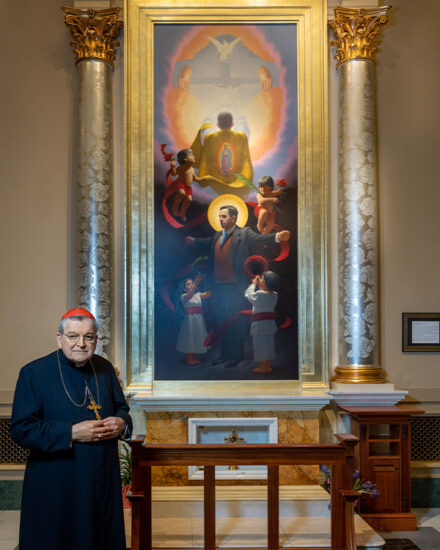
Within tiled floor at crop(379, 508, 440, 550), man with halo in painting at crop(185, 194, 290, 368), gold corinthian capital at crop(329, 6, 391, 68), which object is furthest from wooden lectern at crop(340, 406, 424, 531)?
gold corinthian capital at crop(329, 6, 391, 68)

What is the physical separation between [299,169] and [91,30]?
268cm

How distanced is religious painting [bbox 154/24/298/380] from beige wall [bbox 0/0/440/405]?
882 millimetres

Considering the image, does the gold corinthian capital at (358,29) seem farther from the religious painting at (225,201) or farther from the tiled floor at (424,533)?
the tiled floor at (424,533)

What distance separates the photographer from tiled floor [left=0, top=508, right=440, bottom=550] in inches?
196

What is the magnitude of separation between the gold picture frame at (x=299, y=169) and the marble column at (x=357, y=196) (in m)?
0.20

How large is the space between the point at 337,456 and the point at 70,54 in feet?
16.8

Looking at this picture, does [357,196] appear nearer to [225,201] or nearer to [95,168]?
[225,201]

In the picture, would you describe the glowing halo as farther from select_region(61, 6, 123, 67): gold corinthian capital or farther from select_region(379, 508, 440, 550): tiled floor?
select_region(379, 508, 440, 550): tiled floor

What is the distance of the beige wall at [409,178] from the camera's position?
6809 mm

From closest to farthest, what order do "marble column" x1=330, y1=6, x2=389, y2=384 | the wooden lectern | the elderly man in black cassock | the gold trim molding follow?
the elderly man in black cassock
the wooden lectern
the gold trim molding
"marble column" x1=330, y1=6, x2=389, y2=384

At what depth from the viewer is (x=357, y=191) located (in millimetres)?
6633

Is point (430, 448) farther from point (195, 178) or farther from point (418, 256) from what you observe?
point (195, 178)

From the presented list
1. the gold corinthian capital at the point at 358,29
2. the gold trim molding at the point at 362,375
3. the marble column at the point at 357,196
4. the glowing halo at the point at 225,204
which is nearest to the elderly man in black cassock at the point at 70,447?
the glowing halo at the point at 225,204

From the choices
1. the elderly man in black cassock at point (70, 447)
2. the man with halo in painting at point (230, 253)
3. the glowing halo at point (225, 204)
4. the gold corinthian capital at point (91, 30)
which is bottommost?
the elderly man in black cassock at point (70, 447)
